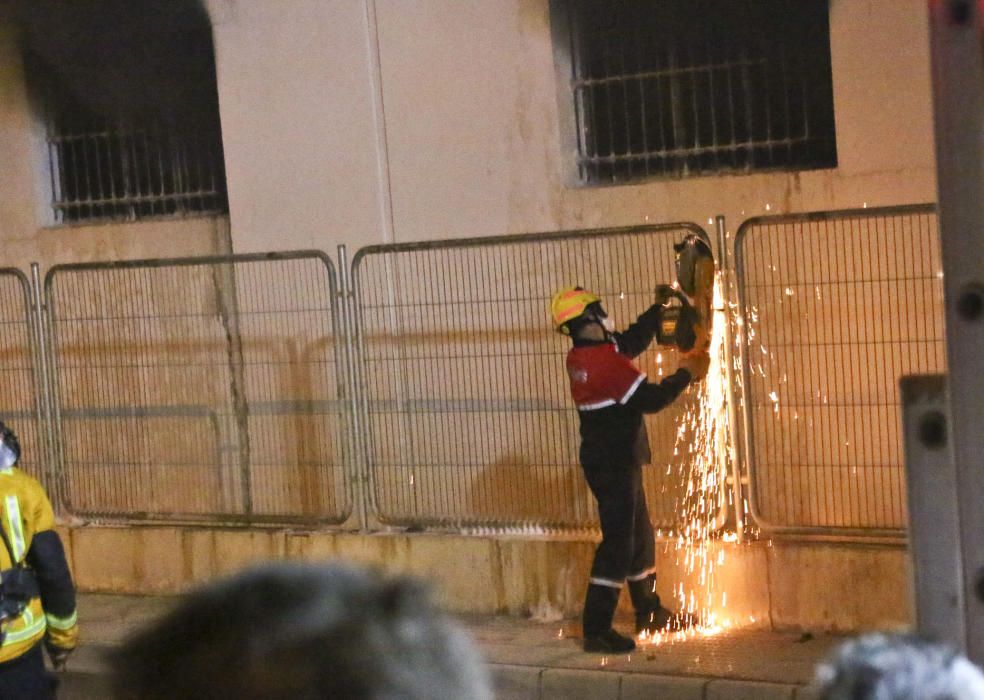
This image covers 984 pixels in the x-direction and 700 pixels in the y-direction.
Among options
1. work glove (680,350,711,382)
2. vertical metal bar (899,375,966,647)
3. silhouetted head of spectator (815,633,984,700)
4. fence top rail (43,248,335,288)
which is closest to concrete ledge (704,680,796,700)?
work glove (680,350,711,382)

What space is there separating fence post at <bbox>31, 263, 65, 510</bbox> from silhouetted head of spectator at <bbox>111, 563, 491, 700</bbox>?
8.89 meters

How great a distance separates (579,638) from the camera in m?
8.11

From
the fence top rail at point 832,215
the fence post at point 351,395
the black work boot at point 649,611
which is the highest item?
the fence top rail at point 832,215

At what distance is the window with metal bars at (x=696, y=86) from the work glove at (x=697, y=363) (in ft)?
4.79

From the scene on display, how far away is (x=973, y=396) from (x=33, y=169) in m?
9.59

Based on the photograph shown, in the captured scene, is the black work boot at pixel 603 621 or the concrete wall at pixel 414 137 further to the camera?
the concrete wall at pixel 414 137

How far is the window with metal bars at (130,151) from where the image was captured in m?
10.6

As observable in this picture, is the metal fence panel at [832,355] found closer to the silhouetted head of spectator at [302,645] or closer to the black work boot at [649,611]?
the black work boot at [649,611]

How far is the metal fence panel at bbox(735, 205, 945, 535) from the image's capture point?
25.2ft

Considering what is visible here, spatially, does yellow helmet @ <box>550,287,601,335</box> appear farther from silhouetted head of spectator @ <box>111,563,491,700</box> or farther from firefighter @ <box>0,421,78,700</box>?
silhouetted head of spectator @ <box>111,563,491,700</box>

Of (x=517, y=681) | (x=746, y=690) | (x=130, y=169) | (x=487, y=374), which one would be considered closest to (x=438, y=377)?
(x=487, y=374)

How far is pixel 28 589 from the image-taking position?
19.5ft

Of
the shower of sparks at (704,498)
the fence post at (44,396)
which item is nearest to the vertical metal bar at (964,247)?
the shower of sparks at (704,498)

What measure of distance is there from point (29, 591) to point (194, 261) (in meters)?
3.94
